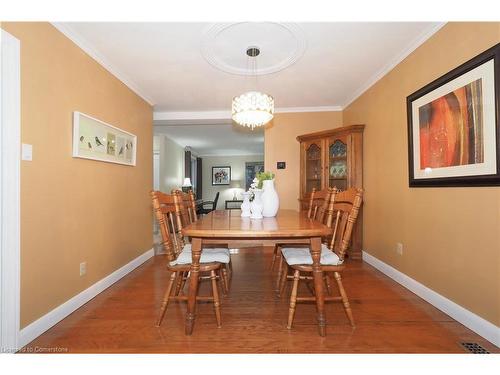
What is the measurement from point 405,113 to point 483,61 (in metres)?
0.89

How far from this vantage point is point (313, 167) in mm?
4102

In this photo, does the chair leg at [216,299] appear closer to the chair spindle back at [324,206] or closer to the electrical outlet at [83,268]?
the chair spindle back at [324,206]

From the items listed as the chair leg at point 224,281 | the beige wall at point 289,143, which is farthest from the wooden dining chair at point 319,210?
the beige wall at point 289,143

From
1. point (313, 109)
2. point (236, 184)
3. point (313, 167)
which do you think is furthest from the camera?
point (236, 184)

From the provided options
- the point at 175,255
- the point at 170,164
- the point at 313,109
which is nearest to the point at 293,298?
the point at 175,255

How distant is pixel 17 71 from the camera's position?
61.2 inches

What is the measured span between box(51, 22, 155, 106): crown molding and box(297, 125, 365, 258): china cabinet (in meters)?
2.52

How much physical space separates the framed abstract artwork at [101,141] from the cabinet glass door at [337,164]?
277cm

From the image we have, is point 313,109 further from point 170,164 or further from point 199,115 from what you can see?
point 170,164

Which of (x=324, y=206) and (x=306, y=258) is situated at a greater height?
(x=324, y=206)

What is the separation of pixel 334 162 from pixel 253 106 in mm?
1928

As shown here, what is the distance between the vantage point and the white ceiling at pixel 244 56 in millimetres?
2088

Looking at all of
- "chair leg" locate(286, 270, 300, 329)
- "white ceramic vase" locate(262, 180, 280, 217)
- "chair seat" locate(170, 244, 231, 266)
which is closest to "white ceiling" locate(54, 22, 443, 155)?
"white ceramic vase" locate(262, 180, 280, 217)

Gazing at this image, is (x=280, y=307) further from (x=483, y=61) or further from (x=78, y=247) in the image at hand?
(x=483, y=61)
